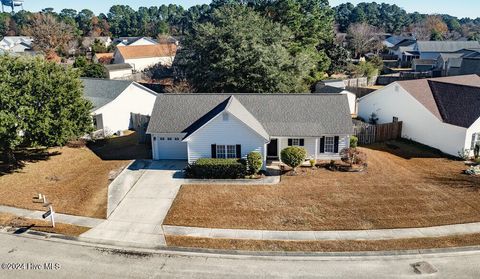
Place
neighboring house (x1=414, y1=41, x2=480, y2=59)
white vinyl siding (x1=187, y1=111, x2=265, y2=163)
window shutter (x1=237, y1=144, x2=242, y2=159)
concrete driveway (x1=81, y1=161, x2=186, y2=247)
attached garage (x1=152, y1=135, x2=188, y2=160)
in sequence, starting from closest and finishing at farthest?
concrete driveway (x1=81, y1=161, x2=186, y2=247) → white vinyl siding (x1=187, y1=111, x2=265, y2=163) → window shutter (x1=237, y1=144, x2=242, y2=159) → attached garage (x1=152, y1=135, x2=188, y2=160) → neighboring house (x1=414, y1=41, x2=480, y2=59)

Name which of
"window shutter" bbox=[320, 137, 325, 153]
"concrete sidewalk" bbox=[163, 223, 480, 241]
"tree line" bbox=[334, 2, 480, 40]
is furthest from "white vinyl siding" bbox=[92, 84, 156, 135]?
"tree line" bbox=[334, 2, 480, 40]

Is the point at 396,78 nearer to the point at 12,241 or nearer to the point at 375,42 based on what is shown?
the point at 375,42

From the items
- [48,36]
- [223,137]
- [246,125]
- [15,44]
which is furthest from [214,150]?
[15,44]

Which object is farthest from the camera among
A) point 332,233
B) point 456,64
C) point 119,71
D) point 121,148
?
point 119,71

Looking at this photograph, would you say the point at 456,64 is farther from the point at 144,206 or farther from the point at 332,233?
the point at 144,206

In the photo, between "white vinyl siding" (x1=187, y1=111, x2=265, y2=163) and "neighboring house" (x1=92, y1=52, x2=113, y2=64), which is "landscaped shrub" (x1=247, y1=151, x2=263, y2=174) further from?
"neighboring house" (x1=92, y1=52, x2=113, y2=64)
